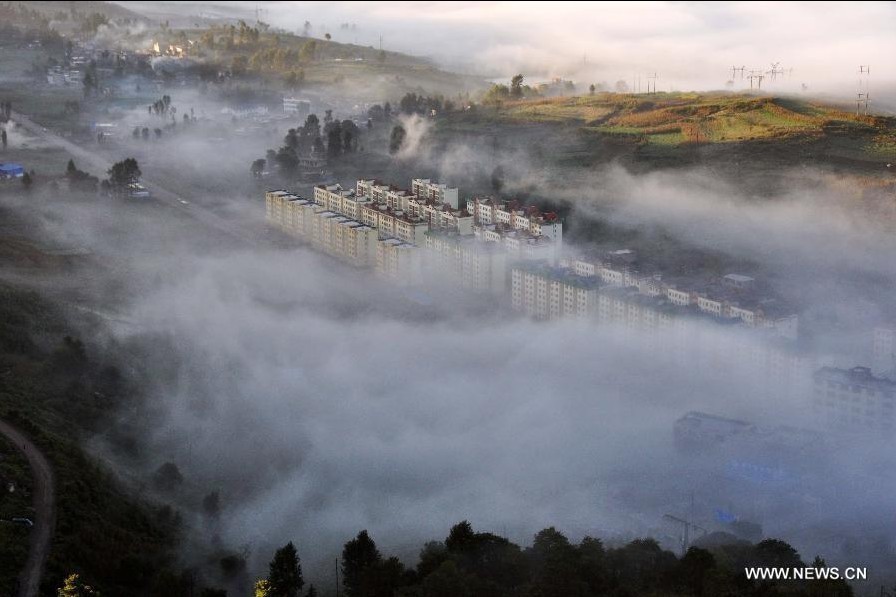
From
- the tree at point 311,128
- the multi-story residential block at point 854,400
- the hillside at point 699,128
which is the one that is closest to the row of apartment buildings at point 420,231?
the hillside at point 699,128

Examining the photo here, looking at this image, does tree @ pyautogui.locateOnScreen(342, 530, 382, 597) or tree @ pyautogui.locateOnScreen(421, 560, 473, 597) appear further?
tree @ pyautogui.locateOnScreen(342, 530, 382, 597)

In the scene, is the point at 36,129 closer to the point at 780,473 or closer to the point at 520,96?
the point at 520,96

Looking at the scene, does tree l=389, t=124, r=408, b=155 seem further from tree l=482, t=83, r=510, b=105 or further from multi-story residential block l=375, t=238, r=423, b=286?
multi-story residential block l=375, t=238, r=423, b=286

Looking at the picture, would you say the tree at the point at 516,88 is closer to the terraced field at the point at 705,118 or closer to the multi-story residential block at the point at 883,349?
the terraced field at the point at 705,118

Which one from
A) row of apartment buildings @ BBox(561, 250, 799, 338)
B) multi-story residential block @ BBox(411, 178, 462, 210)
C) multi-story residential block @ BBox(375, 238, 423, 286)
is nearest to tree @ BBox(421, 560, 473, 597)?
row of apartment buildings @ BBox(561, 250, 799, 338)

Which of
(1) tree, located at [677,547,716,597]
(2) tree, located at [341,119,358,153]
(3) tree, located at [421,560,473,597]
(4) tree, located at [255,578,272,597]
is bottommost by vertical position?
(4) tree, located at [255,578,272,597]

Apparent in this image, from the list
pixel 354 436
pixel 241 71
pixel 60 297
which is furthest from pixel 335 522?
pixel 241 71

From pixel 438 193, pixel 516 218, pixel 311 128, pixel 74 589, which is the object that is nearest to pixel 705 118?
pixel 438 193
